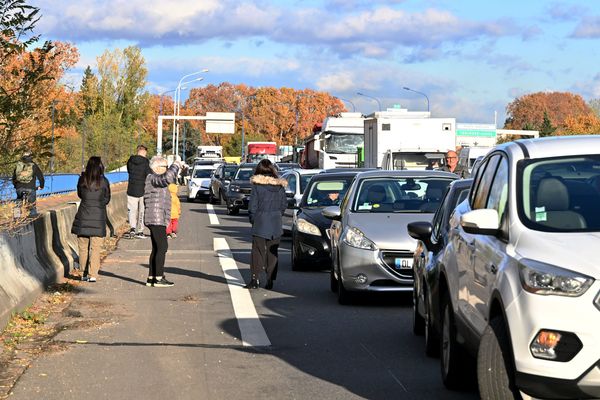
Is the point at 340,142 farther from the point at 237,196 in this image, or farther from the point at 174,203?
the point at 174,203

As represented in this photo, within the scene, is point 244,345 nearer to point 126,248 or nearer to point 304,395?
point 304,395

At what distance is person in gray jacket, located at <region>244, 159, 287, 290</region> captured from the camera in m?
15.1

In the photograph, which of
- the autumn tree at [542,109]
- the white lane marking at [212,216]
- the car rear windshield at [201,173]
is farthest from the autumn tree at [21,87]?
the autumn tree at [542,109]

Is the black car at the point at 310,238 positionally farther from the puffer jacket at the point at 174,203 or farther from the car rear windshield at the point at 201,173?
the car rear windshield at the point at 201,173

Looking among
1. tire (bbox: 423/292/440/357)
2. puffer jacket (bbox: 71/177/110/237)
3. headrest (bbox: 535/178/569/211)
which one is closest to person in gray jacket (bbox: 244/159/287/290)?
puffer jacket (bbox: 71/177/110/237)

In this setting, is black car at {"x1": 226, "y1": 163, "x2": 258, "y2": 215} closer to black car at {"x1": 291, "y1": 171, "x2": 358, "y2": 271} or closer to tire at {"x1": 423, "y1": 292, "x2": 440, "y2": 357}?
black car at {"x1": 291, "y1": 171, "x2": 358, "y2": 271}

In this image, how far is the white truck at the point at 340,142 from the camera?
4091cm

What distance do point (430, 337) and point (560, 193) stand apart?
311 centimetres

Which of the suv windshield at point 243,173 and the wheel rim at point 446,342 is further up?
the wheel rim at point 446,342

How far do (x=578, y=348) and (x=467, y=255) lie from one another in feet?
6.33

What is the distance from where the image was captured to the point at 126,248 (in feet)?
72.6

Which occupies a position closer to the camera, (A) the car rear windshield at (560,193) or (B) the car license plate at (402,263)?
(A) the car rear windshield at (560,193)

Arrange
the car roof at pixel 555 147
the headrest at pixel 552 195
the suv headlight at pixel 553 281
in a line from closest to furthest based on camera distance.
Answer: the suv headlight at pixel 553 281 < the headrest at pixel 552 195 < the car roof at pixel 555 147

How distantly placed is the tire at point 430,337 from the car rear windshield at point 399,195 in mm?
4561
